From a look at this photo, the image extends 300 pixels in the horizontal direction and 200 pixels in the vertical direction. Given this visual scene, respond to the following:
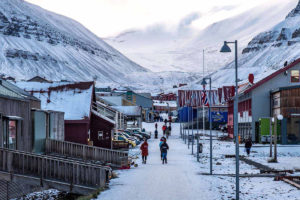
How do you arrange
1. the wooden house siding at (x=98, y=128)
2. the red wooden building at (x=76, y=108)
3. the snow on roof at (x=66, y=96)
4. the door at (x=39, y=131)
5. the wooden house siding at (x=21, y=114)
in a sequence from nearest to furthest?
the wooden house siding at (x=21, y=114)
the door at (x=39, y=131)
the red wooden building at (x=76, y=108)
the snow on roof at (x=66, y=96)
the wooden house siding at (x=98, y=128)

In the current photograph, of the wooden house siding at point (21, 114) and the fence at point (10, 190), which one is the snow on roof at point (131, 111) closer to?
the wooden house siding at point (21, 114)

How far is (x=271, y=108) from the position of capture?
6291 cm

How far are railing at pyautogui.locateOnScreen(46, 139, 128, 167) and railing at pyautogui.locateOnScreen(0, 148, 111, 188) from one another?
10.0 meters

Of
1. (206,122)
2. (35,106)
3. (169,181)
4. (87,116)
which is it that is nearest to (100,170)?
(169,181)

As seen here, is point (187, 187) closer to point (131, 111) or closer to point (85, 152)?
point (85, 152)

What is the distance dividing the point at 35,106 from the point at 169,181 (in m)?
13.6

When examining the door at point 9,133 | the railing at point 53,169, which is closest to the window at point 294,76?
the door at point 9,133

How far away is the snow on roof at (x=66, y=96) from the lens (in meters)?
43.7

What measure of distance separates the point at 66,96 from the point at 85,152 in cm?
1389

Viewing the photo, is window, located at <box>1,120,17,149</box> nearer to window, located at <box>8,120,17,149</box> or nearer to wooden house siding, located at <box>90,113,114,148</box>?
window, located at <box>8,120,17,149</box>

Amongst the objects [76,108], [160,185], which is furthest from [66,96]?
[160,185]

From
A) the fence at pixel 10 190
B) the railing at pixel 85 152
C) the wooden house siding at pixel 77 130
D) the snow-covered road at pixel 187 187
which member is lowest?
the fence at pixel 10 190

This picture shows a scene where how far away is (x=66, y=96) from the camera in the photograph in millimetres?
44750

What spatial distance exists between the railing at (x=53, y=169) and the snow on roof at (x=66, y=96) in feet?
72.2
